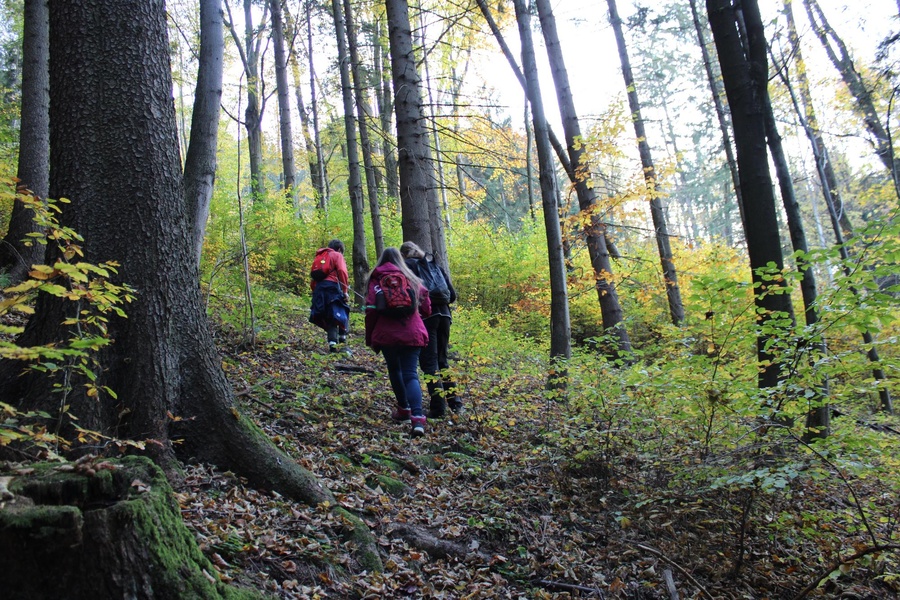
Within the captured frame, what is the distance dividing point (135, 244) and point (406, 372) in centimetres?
307

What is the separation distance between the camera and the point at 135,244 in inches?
136

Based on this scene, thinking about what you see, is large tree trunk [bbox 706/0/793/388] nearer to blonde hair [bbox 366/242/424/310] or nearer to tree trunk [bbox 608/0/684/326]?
blonde hair [bbox 366/242/424/310]

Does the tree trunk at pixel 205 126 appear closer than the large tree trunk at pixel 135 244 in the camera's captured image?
No

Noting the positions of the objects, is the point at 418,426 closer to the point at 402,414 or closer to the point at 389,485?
the point at 402,414

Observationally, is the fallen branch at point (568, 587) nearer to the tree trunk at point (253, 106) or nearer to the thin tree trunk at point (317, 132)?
the tree trunk at point (253, 106)

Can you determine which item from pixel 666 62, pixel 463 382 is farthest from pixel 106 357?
pixel 666 62

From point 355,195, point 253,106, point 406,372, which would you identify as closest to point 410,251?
point 406,372

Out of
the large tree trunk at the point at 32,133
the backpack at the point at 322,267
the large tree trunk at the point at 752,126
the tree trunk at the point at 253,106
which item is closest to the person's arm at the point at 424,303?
the backpack at the point at 322,267

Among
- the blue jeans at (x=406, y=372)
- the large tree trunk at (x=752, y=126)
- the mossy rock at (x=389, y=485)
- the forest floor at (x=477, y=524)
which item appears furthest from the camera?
the blue jeans at (x=406, y=372)

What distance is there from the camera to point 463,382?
6270mm

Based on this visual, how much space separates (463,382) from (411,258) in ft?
5.14

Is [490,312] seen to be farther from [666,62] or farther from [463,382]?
[666,62]

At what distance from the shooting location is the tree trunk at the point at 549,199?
7480 mm

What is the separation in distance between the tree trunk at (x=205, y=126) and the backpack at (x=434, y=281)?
2456mm
